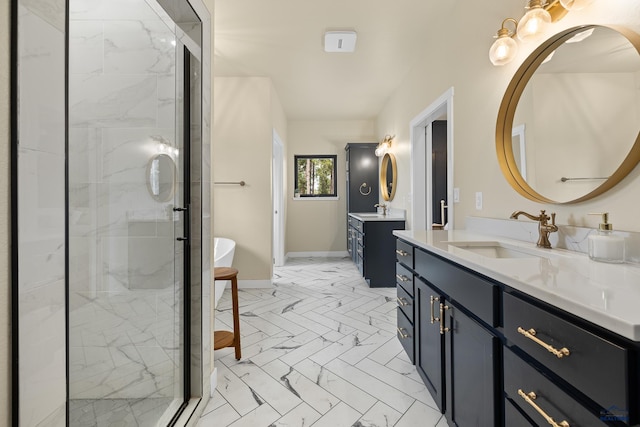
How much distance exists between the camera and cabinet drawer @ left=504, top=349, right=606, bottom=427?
0.62 metres

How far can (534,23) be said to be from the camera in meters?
1.34

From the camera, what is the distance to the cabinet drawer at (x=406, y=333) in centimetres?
182

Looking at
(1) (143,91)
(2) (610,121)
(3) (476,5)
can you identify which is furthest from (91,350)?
(3) (476,5)

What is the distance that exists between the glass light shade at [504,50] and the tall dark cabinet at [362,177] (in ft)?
11.4

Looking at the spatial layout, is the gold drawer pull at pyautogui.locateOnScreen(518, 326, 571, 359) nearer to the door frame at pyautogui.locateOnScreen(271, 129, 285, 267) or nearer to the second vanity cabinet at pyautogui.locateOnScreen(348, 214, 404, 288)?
the second vanity cabinet at pyautogui.locateOnScreen(348, 214, 404, 288)

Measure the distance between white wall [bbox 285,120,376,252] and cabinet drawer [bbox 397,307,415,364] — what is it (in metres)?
3.71

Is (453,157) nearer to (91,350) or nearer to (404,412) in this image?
(404,412)

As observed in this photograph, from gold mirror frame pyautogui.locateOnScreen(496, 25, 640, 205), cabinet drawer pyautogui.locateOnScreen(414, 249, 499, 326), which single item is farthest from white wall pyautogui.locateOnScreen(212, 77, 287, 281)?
gold mirror frame pyautogui.locateOnScreen(496, 25, 640, 205)

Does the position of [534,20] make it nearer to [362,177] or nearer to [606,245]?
[606,245]

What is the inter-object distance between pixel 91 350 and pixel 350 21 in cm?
281

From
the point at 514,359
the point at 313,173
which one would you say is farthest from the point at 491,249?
the point at 313,173

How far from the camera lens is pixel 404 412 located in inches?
59.4

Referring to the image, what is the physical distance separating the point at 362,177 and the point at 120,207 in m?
4.19
